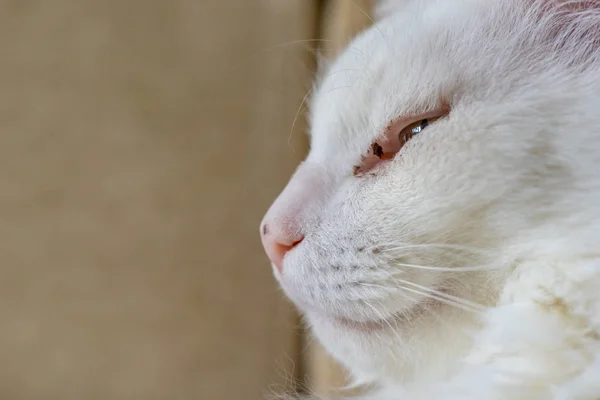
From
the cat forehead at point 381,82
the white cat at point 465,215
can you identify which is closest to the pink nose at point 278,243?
the white cat at point 465,215

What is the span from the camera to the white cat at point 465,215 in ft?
1.54

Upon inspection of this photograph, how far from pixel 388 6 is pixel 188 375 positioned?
0.84 meters

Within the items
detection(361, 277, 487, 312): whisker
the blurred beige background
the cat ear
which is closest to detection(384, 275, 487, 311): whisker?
detection(361, 277, 487, 312): whisker

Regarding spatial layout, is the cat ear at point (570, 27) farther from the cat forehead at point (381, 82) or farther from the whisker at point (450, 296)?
the whisker at point (450, 296)

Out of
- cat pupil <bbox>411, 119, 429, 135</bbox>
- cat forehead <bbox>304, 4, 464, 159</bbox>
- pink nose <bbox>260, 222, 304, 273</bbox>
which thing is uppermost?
cat forehead <bbox>304, 4, 464, 159</bbox>

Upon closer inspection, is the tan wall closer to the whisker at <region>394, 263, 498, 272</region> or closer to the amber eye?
the amber eye

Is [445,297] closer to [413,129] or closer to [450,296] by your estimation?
[450,296]

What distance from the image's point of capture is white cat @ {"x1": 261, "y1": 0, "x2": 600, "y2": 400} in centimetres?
47

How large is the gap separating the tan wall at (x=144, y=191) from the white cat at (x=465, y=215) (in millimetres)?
559

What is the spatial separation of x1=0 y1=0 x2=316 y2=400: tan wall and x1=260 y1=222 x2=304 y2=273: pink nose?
1.86 ft

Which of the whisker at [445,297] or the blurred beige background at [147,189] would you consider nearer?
the whisker at [445,297]

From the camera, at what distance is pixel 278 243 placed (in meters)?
0.59

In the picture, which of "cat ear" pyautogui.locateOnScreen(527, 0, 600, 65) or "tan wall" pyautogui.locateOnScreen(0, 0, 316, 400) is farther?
Result: "tan wall" pyautogui.locateOnScreen(0, 0, 316, 400)

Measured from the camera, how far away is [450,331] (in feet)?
1.73
